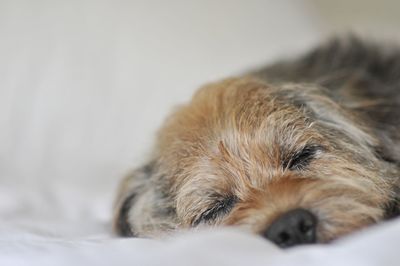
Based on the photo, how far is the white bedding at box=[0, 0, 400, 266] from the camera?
9.95ft

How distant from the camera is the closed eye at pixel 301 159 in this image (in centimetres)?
206

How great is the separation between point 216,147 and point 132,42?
5.59ft

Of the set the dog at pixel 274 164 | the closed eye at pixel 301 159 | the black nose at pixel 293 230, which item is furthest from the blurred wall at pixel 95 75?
the black nose at pixel 293 230

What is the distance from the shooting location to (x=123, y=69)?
3.59 metres

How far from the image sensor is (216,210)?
2.12m

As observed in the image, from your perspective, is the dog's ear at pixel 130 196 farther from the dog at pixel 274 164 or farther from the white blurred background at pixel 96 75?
the white blurred background at pixel 96 75

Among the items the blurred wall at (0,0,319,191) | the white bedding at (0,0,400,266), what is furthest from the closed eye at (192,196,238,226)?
the blurred wall at (0,0,319,191)

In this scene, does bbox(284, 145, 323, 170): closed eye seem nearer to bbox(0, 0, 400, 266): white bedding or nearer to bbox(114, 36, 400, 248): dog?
bbox(114, 36, 400, 248): dog

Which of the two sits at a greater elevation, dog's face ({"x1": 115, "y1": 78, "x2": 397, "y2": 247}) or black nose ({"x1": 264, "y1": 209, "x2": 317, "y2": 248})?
dog's face ({"x1": 115, "y1": 78, "x2": 397, "y2": 247})

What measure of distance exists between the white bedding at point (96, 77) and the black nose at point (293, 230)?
1014mm

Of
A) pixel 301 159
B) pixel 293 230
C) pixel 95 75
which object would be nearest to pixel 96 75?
pixel 95 75

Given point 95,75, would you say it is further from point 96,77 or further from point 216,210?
point 216,210

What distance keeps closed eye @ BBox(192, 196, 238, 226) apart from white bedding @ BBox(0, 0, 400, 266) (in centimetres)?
53

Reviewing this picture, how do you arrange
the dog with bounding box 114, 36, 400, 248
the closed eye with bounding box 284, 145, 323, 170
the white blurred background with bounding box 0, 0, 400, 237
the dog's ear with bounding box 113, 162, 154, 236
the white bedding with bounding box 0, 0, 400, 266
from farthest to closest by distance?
the white blurred background with bounding box 0, 0, 400, 237
the white bedding with bounding box 0, 0, 400, 266
the dog's ear with bounding box 113, 162, 154, 236
the closed eye with bounding box 284, 145, 323, 170
the dog with bounding box 114, 36, 400, 248
